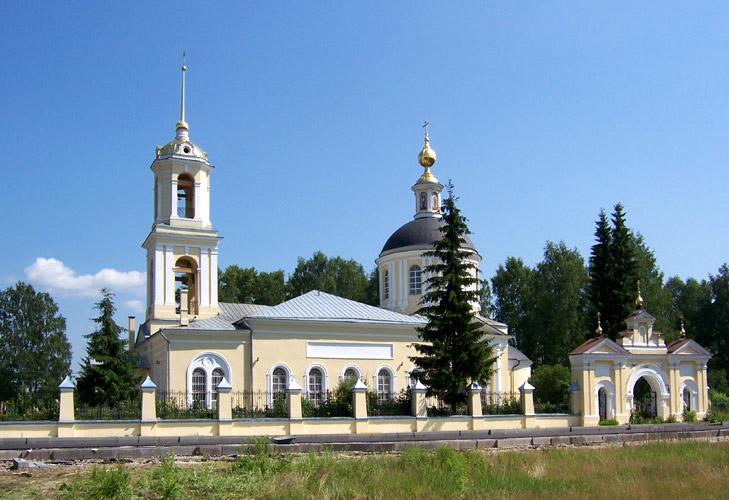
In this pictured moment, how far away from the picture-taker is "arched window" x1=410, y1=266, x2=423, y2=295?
125 ft

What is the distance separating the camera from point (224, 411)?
21.2m

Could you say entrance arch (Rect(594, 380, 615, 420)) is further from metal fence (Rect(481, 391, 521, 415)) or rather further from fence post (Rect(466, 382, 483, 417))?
fence post (Rect(466, 382, 483, 417))

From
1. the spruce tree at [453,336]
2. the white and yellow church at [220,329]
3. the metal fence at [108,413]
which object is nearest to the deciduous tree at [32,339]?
the white and yellow church at [220,329]

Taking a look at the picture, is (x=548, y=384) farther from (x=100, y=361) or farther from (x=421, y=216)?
(x=100, y=361)

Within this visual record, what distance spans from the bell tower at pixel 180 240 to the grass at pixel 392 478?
60.9ft

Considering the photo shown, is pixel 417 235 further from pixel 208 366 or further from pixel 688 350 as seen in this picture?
pixel 688 350

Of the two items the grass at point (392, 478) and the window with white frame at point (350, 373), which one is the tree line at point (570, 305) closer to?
the window with white frame at point (350, 373)

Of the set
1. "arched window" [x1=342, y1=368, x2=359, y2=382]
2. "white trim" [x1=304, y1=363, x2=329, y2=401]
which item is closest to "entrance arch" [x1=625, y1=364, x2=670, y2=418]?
"arched window" [x1=342, y1=368, x2=359, y2=382]

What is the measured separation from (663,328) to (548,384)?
32.6ft

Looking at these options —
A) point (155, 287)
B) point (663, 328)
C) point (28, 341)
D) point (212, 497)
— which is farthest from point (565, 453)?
point (28, 341)

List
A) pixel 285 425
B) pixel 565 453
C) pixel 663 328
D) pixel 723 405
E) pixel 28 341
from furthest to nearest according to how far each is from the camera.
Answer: pixel 28 341
pixel 663 328
pixel 723 405
pixel 285 425
pixel 565 453

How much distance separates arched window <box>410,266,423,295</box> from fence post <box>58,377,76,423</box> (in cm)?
2137

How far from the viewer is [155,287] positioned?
104 feet

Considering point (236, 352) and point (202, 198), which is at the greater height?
point (202, 198)
